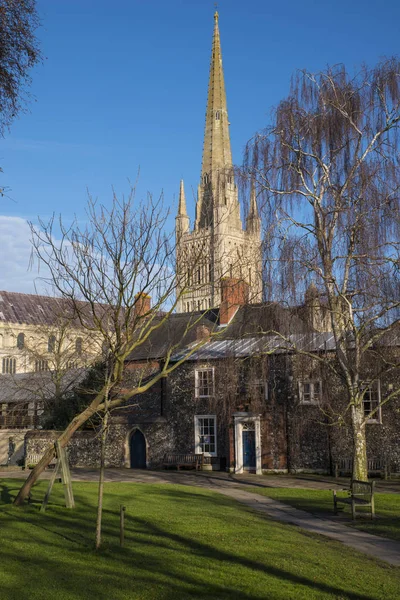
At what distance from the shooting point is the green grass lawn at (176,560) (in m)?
9.71

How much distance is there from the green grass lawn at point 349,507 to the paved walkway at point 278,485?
0.38 metres

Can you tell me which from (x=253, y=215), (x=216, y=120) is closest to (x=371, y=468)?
(x=253, y=215)

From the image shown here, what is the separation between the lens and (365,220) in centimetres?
2020

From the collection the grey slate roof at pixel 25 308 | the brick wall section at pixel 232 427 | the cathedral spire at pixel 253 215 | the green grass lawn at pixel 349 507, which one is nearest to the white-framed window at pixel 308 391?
the brick wall section at pixel 232 427

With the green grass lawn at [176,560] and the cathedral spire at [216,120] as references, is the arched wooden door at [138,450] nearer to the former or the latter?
the green grass lawn at [176,560]

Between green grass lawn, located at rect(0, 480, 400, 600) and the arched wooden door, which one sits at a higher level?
the arched wooden door

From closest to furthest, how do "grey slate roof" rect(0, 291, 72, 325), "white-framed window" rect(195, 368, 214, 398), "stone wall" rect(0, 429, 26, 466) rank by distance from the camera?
"white-framed window" rect(195, 368, 214, 398)
"stone wall" rect(0, 429, 26, 466)
"grey slate roof" rect(0, 291, 72, 325)

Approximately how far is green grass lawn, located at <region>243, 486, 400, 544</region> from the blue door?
260 inches

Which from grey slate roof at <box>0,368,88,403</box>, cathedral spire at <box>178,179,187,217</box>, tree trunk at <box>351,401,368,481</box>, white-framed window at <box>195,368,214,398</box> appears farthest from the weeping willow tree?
cathedral spire at <box>178,179,187,217</box>

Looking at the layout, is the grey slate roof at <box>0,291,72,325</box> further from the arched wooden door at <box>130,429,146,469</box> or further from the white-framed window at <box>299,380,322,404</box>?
the white-framed window at <box>299,380,322,404</box>

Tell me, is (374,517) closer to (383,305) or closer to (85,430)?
(383,305)

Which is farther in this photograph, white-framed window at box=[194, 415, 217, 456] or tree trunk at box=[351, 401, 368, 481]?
white-framed window at box=[194, 415, 217, 456]

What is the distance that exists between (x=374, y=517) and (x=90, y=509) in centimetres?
739

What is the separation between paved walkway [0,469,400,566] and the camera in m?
14.0
